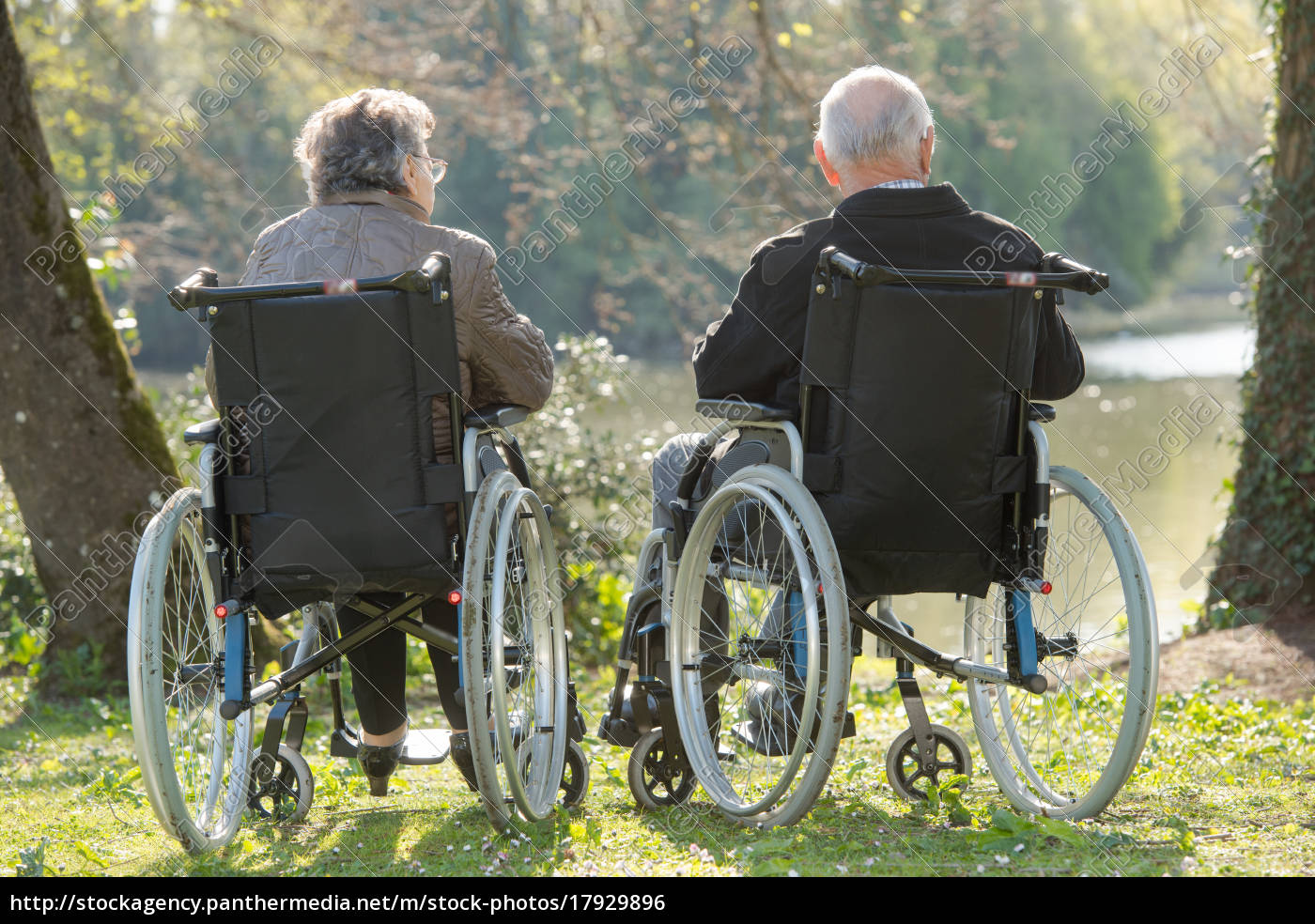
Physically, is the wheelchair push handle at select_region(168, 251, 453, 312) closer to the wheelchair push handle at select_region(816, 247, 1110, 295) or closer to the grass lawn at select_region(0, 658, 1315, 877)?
the wheelchair push handle at select_region(816, 247, 1110, 295)

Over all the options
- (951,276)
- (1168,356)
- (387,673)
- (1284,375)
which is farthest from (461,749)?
(1168,356)

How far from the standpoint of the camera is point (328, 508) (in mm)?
2688

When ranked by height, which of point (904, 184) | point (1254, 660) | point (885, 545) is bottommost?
point (1254, 660)

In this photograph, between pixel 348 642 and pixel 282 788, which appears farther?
pixel 282 788

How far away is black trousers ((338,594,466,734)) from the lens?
3.03 metres

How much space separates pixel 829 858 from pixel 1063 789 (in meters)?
0.79

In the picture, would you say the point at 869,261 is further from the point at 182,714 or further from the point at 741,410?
the point at 182,714

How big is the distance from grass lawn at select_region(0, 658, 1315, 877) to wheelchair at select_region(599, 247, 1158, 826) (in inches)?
5.0

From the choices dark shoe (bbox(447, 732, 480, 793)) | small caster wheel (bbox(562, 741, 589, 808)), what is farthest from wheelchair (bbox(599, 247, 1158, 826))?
dark shoe (bbox(447, 732, 480, 793))

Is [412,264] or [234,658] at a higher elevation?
[412,264]

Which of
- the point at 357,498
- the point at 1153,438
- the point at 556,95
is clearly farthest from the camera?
the point at 1153,438

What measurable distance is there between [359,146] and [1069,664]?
1953mm
